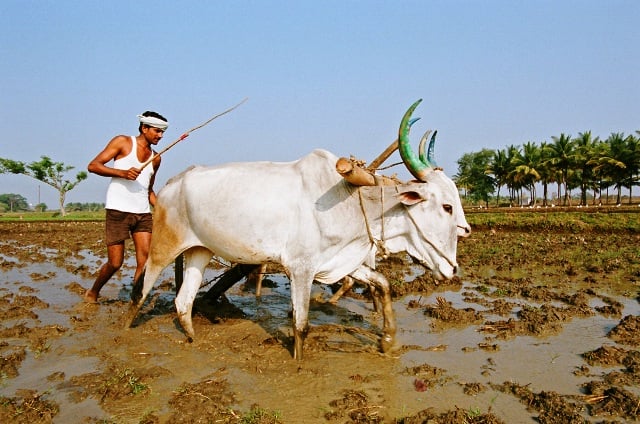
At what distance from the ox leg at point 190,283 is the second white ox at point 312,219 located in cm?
29

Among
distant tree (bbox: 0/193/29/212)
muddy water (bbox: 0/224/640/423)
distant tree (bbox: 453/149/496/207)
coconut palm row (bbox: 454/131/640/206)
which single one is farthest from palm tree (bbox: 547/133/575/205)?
distant tree (bbox: 0/193/29/212)

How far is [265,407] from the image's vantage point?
10.4 ft

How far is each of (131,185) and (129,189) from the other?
1.9 inches

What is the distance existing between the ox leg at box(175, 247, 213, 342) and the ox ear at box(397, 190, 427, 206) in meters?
2.11

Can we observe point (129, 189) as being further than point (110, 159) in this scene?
Yes

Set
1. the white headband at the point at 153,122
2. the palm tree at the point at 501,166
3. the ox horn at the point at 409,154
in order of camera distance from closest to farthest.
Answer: the ox horn at the point at 409,154 → the white headband at the point at 153,122 → the palm tree at the point at 501,166

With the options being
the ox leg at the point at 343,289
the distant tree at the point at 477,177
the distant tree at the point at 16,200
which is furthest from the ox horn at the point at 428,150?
the distant tree at the point at 16,200

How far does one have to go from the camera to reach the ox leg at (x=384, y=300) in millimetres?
4336

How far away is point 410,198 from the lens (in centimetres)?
420

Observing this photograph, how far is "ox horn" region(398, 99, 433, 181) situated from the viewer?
4086 millimetres

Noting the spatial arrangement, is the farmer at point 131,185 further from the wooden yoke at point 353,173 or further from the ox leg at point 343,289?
the ox leg at point 343,289

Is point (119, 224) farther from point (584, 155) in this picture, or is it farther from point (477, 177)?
point (477, 177)

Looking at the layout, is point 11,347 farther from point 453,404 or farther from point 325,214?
point 453,404

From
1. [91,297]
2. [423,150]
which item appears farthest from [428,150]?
[91,297]
